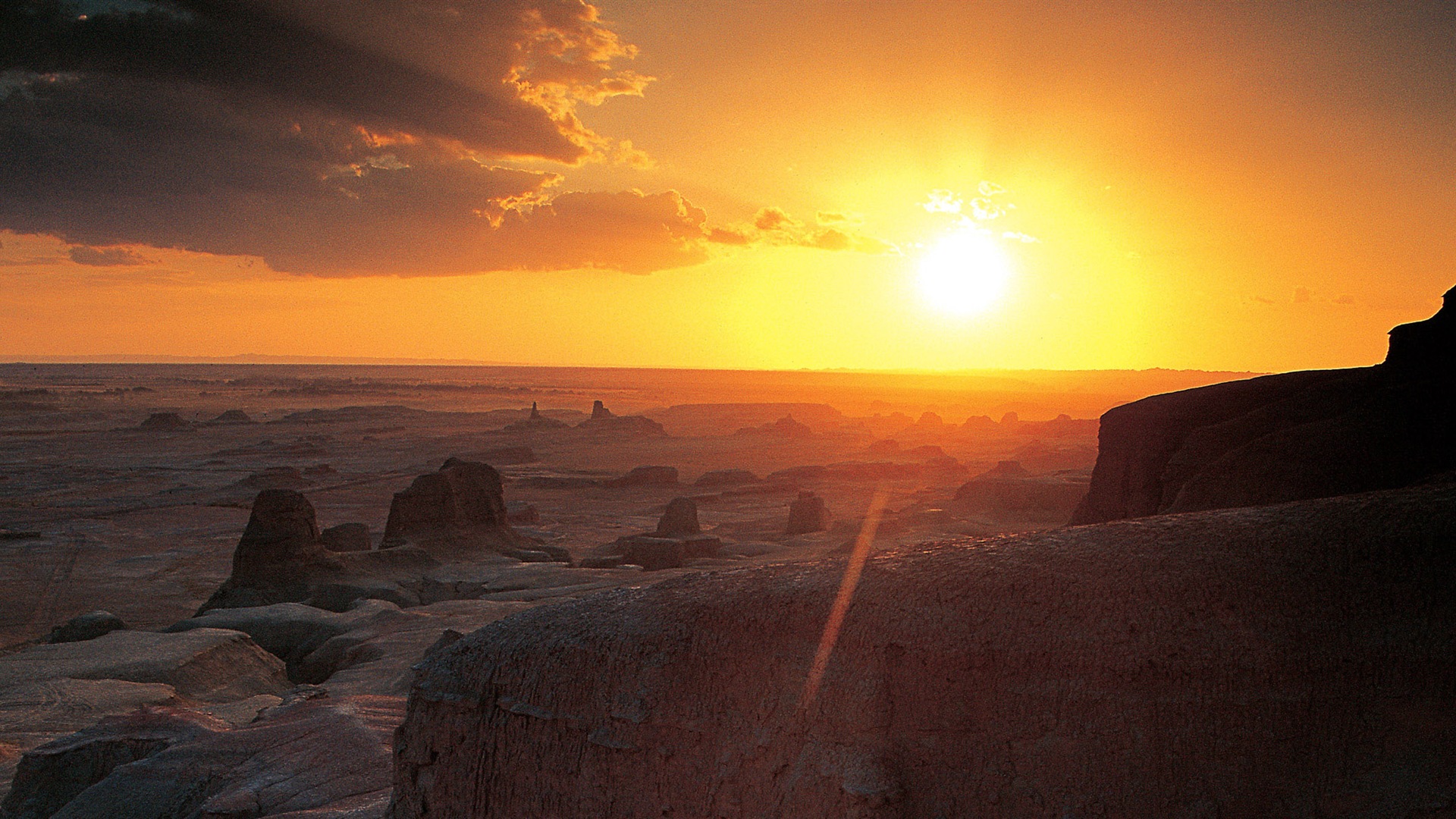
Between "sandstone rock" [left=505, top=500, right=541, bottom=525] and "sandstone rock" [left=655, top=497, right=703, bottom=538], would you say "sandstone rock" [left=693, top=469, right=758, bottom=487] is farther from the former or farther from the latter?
"sandstone rock" [left=655, top=497, right=703, bottom=538]

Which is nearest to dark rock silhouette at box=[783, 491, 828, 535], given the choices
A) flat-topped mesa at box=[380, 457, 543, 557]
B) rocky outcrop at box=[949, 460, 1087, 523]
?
rocky outcrop at box=[949, 460, 1087, 523]

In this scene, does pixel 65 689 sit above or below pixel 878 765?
below

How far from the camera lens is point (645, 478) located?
4341 centimetres

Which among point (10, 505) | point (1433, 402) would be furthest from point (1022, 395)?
point (1433, 402)

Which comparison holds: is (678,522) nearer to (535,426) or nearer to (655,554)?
(655,554)

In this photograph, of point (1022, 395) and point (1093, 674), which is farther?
point (1022, 395)

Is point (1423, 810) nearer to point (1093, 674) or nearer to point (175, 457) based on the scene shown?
point (1093, 674)

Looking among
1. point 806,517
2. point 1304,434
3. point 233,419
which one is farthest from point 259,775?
point 233,419

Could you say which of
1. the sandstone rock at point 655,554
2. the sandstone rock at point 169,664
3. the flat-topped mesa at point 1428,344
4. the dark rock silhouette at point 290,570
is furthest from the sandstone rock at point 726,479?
the flat-topped mesa at point 1428,344

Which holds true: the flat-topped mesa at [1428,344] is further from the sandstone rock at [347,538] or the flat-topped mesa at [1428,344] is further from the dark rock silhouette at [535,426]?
the dark rock silhouette at [535,426]

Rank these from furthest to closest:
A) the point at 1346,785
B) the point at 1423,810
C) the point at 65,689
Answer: the point at 65,689
the point at 1346,785
the point at 1423,810

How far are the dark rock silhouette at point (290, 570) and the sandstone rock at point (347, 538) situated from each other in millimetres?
2457

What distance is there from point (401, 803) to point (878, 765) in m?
3.05

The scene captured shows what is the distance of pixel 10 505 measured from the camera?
3594 cm
